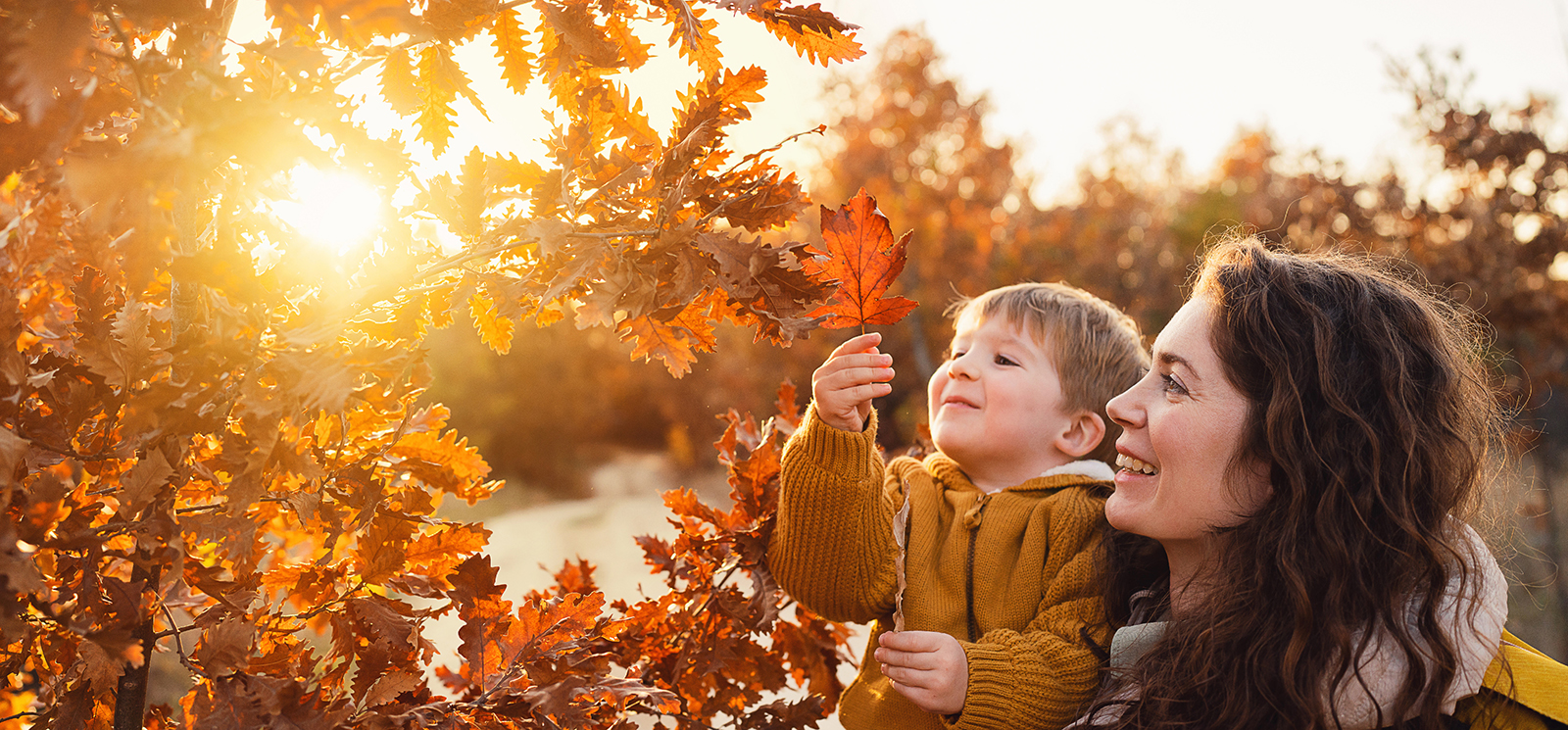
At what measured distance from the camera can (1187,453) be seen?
150 cm

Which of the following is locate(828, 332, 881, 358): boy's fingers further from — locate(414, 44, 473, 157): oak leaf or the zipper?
locate(414, 44, 473, 157): oak leaf

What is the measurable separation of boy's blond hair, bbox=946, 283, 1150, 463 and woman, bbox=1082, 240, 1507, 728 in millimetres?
368

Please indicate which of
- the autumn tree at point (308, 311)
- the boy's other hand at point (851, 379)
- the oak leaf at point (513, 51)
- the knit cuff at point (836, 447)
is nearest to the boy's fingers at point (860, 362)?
the boy's other hand at point (851, 379)

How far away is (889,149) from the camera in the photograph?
30.1 feet

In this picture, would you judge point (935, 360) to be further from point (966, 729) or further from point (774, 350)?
point (966, 729)

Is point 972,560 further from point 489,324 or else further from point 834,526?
point 489,324

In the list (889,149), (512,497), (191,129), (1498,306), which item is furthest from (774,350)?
(191,129)

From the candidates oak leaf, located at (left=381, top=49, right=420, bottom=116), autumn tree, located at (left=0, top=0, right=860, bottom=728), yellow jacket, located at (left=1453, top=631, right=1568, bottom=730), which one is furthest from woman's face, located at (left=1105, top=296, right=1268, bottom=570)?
oak leaf, located at (left=381, top=49, right=420, bottom=116)

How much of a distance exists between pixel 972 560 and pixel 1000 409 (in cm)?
34

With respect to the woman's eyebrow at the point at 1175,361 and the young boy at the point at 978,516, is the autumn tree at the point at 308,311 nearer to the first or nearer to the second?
the young boy at the point at 978,516

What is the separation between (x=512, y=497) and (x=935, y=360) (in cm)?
515

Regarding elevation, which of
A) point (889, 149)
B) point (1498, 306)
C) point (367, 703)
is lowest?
point (1498, 306)

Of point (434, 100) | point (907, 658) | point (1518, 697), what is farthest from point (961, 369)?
point (434, 100)

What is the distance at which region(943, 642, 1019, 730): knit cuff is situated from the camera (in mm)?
1515
